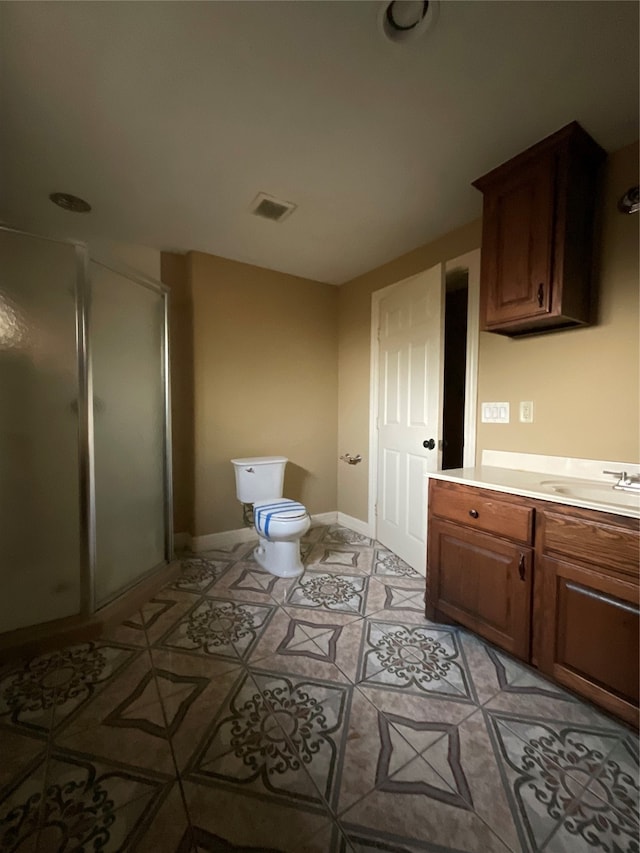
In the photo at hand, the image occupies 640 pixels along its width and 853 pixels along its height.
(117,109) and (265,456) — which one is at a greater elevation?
(117,109)

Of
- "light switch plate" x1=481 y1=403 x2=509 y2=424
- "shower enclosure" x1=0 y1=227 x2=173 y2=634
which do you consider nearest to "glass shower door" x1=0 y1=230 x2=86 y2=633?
"shower enclosure" x1=0 y1=227 x2=173 y2=634

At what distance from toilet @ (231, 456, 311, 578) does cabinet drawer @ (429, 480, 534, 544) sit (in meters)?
0.94

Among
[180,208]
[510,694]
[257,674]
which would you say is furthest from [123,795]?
[180,208]

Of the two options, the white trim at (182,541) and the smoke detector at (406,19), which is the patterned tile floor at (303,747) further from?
the smoke detector at (406,19)

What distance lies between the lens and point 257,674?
4.63 feet

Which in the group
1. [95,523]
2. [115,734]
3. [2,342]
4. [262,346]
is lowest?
[115,734]

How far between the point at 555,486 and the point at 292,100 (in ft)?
6.30

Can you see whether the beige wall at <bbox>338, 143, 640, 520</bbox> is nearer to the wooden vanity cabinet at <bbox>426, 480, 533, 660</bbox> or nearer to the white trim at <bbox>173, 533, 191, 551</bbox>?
the wooden vanity cabinet at <bbox>426, 480, 533, 660</bbox>

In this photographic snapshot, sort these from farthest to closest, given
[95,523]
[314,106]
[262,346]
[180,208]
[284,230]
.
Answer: [262,346], [284,230], [180,208], [95,523], [314,106]

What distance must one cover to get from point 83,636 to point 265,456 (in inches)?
64.0

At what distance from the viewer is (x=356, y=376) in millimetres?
3066

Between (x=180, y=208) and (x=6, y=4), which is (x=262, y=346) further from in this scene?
(x=6, y=4)

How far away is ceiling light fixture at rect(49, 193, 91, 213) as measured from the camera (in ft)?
6.25

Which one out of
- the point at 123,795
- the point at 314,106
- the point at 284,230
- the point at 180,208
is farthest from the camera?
the point at 284,230
